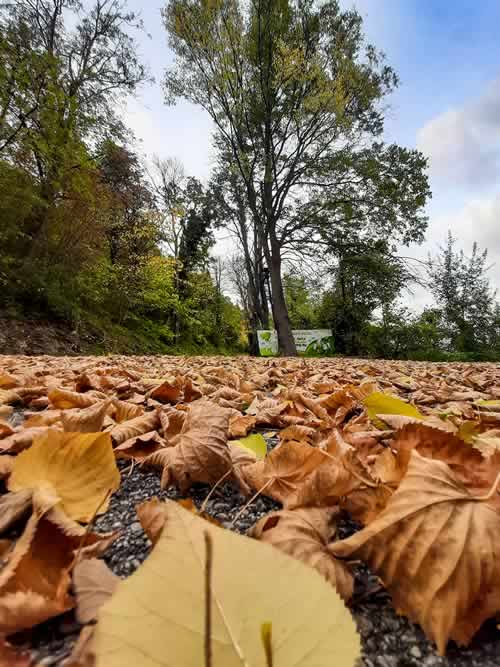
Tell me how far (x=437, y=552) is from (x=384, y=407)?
68cm

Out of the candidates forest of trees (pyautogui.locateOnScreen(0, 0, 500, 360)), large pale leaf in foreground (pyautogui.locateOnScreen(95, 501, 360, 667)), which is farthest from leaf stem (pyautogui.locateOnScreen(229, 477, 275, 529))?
forest of trees (pyautogui.locateOnScreen(0, 0, 500, 360))

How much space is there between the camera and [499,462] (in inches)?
19.9

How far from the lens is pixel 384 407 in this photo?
1.01 m

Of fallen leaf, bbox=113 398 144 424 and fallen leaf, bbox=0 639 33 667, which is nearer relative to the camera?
fallen leaf, bbox=0 639 33 667

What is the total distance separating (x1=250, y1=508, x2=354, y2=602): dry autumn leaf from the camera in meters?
0.39

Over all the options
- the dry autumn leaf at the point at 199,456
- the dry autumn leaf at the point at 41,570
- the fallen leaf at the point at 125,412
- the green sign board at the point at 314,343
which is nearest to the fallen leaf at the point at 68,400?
the fallen leaf at the point at 125,412

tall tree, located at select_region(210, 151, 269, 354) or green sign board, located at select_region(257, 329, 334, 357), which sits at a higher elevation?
tall tree, located at select_region(210, 151, 269, 354)

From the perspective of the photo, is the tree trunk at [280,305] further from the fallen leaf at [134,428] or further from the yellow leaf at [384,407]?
the fallen leaf at [134,428]

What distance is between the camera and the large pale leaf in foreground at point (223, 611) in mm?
233

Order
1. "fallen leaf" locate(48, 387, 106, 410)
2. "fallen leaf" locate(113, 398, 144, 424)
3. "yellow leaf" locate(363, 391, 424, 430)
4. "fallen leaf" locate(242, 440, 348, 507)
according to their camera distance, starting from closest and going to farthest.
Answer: "fallen leaf" locate(242, 440, 348, 507), "yellow leaf" locate(363, 391, 424, 430), "fallen leaf" locate(113, 398, 144, 424), "fallen leaf" locate(48, 387, 106, 410)

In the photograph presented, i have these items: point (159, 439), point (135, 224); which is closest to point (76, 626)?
point (159, 439)

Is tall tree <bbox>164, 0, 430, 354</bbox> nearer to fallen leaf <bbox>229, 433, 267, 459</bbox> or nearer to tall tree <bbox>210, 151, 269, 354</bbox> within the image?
tall tree <bbox>210, 151, 269, 354</bbox>

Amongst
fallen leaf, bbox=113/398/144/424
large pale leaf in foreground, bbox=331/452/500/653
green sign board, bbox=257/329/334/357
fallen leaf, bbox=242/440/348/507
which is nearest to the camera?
large pale leaf in foreground, bbox=331/452/500/653

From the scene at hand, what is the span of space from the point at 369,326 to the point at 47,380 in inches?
555
